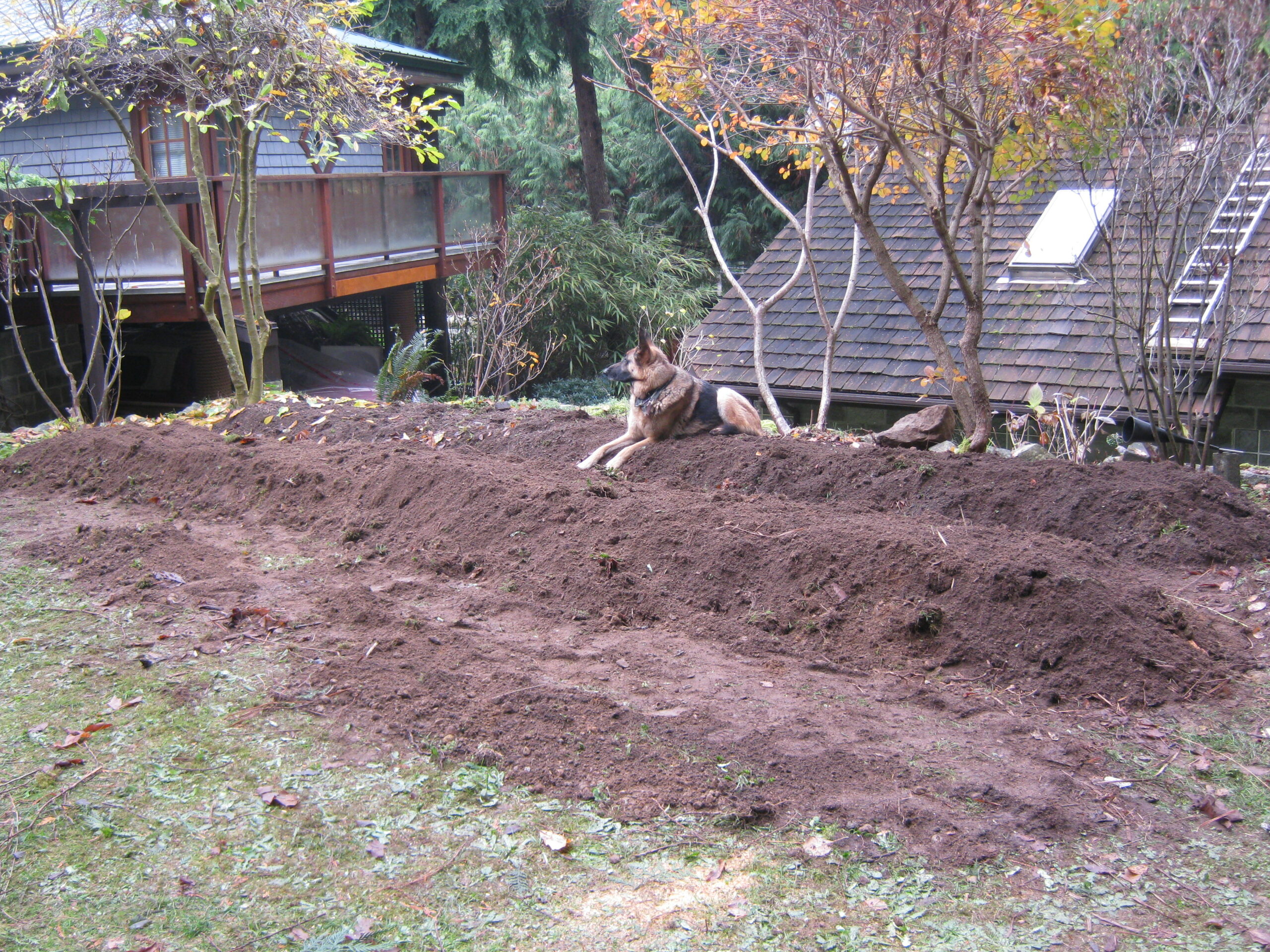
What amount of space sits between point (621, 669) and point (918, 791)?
4.87 ft

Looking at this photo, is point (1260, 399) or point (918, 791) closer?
point (918, 791)

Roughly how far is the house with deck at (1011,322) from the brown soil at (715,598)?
401cm

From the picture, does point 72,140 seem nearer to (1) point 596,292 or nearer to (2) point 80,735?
(1) point 596,292

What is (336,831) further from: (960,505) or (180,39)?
(180,39)

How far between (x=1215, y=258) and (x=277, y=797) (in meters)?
8.18

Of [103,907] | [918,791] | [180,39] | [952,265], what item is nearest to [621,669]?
[918,791]

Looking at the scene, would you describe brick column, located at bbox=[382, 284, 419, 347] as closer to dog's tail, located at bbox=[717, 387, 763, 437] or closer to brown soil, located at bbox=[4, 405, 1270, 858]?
brown soil, located at bbox=[4, 405, 1270, 858]

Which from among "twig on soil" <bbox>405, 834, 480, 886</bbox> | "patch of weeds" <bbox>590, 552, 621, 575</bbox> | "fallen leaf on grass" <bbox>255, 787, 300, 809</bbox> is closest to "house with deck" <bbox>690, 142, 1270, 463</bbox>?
"patch of weeds" <bbox>590, 552, 621, 575</bbox>

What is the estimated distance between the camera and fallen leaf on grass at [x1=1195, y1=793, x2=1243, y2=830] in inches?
129

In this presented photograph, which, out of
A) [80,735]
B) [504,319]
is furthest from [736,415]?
[504,319]

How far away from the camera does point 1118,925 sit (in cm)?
274

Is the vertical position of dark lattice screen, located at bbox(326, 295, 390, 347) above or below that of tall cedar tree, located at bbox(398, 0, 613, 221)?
below

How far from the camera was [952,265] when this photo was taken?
288 inches

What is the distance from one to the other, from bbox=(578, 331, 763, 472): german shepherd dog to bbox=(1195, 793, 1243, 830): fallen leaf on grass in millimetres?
4810
